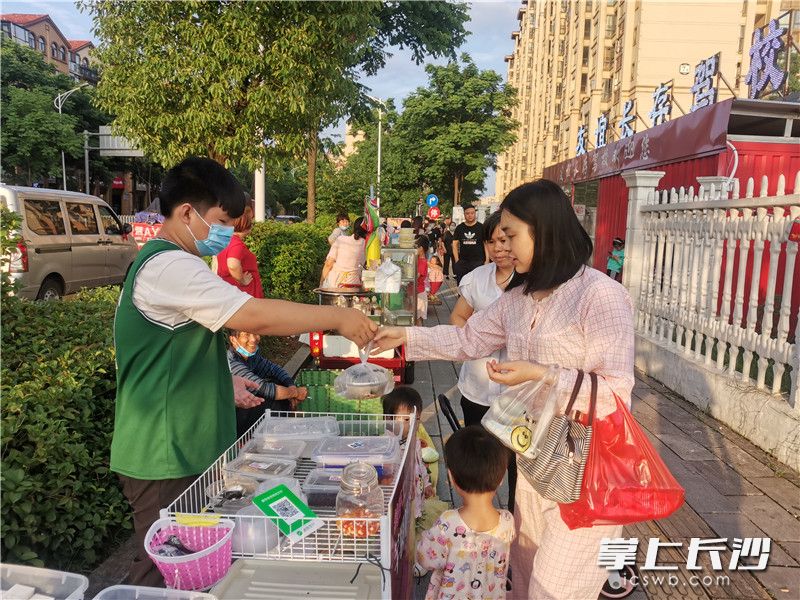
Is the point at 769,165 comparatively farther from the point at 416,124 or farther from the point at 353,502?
the point at 416,124

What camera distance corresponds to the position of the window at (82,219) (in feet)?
37.5

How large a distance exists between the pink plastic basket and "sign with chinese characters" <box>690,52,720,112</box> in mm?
16757

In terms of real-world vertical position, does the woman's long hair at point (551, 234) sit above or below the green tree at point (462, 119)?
below

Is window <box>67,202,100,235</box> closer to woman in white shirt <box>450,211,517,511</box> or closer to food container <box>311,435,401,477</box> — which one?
woman in white shirt <box>450,211,517,511</box>

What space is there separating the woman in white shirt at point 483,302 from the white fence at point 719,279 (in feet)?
8.64

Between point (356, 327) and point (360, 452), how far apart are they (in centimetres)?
50

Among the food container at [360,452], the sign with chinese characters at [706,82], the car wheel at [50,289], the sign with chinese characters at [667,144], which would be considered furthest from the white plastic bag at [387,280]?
the sign with chinese characters at [706,82]

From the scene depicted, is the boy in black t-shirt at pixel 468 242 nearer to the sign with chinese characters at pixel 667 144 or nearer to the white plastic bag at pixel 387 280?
the white plastic bag at pixel 387 280

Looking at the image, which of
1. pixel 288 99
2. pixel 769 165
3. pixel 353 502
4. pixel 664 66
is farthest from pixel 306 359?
pixel 664 66

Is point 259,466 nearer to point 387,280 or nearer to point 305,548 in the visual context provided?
point 305,548

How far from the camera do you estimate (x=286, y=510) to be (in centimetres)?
184

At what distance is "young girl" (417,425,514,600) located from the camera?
7.85 ft

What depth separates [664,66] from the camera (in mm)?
32875

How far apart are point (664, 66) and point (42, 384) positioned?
3666cm
